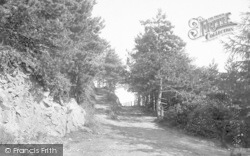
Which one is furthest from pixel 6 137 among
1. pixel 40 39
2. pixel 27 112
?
pixel 40 39

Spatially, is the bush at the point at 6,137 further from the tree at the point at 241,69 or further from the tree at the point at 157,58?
the tree at the point at 157,58

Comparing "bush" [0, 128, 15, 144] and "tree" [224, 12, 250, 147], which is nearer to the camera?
"bush" [0, 128, 15, 144]

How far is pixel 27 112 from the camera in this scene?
33.6 ft

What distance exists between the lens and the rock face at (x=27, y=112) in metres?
9.05

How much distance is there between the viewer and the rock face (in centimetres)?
905

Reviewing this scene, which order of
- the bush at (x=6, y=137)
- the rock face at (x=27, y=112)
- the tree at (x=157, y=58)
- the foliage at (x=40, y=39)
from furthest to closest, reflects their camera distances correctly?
1. the tree at (x=157, y=58)
2. the foliage at (x=40, y=39)
3. the rock face at (x=27, y=112)
4. the bush at (x=6, y=137)

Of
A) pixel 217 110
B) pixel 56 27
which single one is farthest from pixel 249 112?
pixel 56 27

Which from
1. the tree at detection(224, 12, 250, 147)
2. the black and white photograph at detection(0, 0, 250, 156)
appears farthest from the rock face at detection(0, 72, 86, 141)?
the tree at detection(224, 12, 250, 147)

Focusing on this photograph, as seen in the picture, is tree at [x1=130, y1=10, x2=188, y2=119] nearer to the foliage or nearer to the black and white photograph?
the black and white photograph

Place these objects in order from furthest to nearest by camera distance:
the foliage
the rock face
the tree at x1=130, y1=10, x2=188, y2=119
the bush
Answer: the tree at x1=130, y1=10, x2=188, y2=119
the foliage
the rock face
the bush

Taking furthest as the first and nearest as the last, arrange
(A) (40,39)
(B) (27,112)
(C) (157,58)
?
(C) (157,58)
(A) (40,39)
(B) (27,112)

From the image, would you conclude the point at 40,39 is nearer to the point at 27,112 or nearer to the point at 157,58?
the point at 27,112

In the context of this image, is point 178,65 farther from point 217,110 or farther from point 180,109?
point 217,110

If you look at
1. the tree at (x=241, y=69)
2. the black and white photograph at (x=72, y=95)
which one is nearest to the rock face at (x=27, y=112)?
the black and white photograph at (x=72, y=95)
